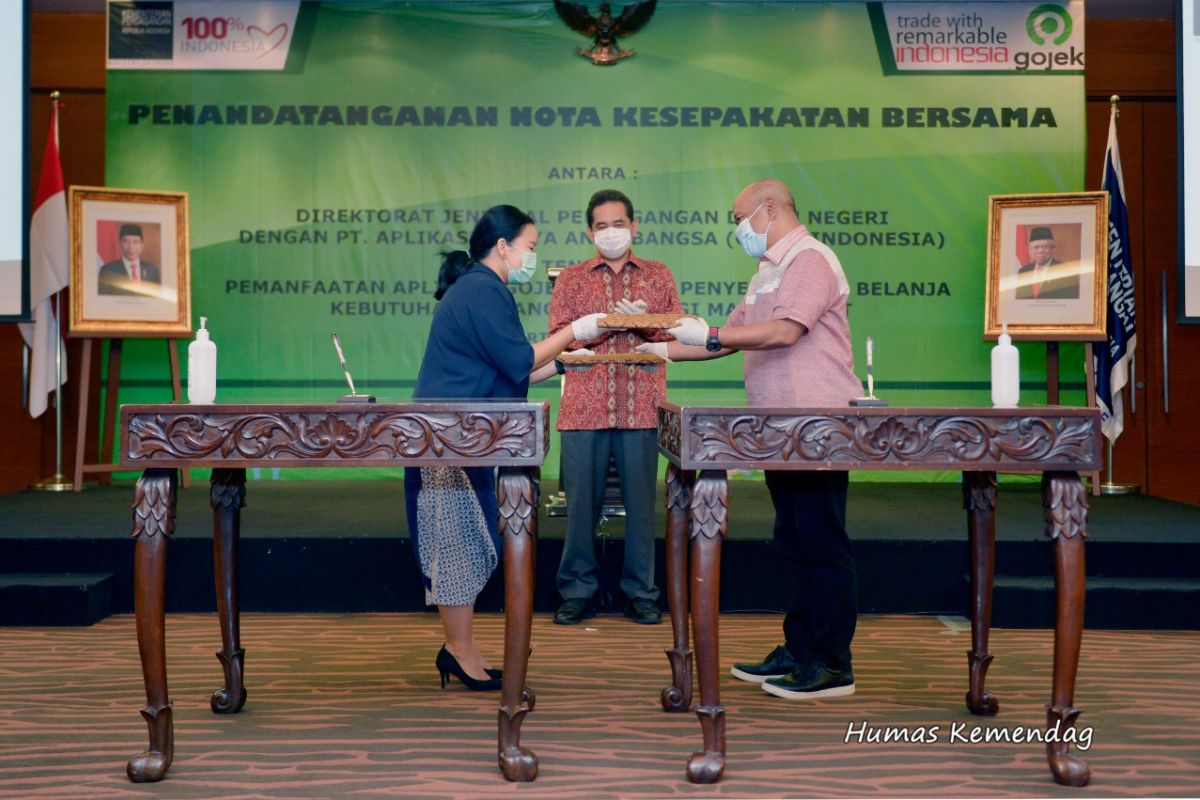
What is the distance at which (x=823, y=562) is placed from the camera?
3.15 m

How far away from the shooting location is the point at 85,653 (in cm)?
368

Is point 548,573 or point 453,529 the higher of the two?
point 453,529

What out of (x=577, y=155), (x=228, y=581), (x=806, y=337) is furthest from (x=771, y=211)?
(x=577, y=155)

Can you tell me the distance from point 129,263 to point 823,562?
14.0 feet

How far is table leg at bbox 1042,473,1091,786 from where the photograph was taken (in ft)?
8.07

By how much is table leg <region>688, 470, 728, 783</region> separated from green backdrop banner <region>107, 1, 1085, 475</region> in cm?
400

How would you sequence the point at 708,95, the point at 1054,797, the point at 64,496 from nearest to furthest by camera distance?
the point at 1054,797
the point at 64,496
the point at 708,95

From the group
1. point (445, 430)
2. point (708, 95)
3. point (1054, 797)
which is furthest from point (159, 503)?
point (708, 95)

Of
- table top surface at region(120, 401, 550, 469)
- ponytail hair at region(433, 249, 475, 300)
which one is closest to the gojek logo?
ponytail hair at region(433, 249, 475, 300)

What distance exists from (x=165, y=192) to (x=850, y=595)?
174 inches

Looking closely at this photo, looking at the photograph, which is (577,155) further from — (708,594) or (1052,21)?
(708,594)

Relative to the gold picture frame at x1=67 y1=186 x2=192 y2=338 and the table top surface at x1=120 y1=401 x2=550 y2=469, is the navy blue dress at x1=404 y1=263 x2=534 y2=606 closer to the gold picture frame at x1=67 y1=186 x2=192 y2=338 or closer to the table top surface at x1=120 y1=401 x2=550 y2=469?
the table top surface at x1=120 y1=401 x2=550 y2=469

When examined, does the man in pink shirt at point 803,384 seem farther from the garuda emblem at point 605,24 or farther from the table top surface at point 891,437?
the garuda emblem at point 605,24

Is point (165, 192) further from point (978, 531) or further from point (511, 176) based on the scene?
point (978, 531)
